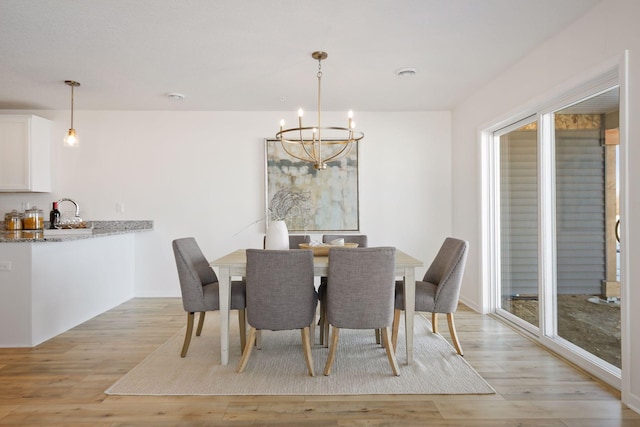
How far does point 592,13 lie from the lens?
8.23ft

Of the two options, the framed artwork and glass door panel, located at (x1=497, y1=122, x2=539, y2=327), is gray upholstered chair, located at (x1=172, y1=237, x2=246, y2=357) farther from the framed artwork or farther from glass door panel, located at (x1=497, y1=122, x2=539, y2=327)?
glass door panel, located at (x1=497, y1=122, x2=539, y2=327)

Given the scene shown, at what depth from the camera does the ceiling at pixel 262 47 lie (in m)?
2.50

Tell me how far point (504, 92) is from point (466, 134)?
93cm

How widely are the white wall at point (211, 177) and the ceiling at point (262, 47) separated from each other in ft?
1.61

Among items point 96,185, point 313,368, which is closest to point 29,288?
point 96,185

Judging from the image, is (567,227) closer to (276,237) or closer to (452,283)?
(452,283)

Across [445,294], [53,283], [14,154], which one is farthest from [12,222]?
[445,294]

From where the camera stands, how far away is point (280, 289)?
2.55 metres

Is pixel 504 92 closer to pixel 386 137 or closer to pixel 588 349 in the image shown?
pixel 386 137

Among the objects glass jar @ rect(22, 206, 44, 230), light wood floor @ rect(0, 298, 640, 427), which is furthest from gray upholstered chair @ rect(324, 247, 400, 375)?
glass jar @ rect(22, 206, 44, 230)

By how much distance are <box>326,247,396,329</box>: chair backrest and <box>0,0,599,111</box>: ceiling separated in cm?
152

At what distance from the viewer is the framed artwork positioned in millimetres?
4965

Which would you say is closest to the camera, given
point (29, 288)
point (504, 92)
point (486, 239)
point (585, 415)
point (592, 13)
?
point (585, 415)

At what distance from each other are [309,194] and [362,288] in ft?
8.44
